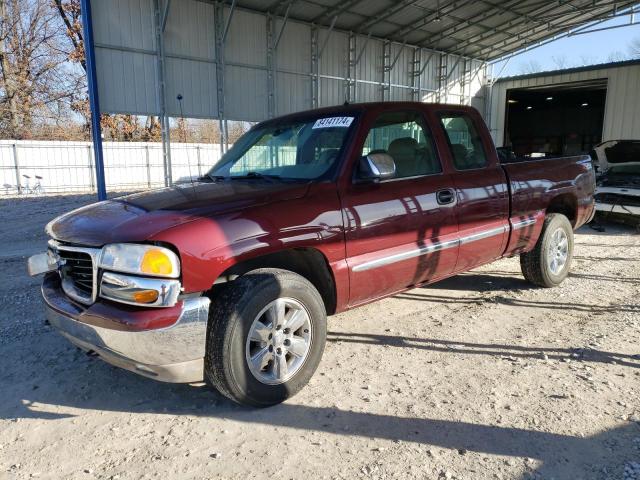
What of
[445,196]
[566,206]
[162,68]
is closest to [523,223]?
[566,206]

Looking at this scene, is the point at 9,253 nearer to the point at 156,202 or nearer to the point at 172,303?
the point at 156,202

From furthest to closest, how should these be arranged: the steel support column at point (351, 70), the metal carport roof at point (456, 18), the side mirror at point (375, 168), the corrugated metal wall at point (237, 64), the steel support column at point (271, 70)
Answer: the steel support column at point (351, 70) < the metal carport roof at point (456, 18) < the steel support column at point (271, 70) < the corrugated metal wall at point (237, 64) < the side mirror at point (375, 168)

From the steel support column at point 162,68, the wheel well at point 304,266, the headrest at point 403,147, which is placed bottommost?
the wheel well at point 304,266

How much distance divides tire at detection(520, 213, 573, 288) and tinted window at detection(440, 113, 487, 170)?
1.29 m

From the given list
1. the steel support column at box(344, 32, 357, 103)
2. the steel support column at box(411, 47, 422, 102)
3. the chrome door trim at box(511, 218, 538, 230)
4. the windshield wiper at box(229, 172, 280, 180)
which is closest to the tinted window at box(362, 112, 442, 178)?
the windshield wiper at box(229, 172, 280, 180)

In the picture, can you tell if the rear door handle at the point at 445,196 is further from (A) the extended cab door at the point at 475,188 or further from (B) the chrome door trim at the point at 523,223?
(B) the chrome door trim at the point at 523,223

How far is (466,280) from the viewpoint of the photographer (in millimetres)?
5875

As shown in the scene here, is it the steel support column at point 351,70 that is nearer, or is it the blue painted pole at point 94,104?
the blue painted pole at point 94,104

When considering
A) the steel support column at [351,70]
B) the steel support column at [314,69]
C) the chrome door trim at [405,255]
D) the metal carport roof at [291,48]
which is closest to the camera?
the chrome door trim at [405,255]

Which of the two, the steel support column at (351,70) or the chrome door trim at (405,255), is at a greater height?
the steel support column at (351,70)

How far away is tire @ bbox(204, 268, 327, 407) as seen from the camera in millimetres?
2752

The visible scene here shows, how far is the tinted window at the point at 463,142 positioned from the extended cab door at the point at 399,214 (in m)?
0.27

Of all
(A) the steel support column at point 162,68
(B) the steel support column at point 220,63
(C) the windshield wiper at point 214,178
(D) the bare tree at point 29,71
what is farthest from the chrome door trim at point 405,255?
(D) the bare tree at point 29,71

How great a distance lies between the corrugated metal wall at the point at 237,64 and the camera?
12.4 metres
